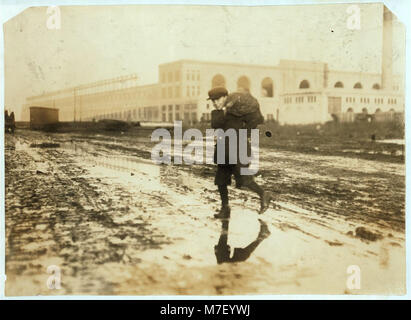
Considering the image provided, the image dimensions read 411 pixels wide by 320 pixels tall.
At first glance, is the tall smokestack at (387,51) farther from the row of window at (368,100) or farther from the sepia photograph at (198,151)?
the row of window at (368,100)

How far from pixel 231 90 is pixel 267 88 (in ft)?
1.64

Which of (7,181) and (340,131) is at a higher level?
(340,131)

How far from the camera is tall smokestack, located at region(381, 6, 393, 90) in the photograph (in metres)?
4.94

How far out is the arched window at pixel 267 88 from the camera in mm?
5058

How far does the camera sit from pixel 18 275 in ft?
14.6

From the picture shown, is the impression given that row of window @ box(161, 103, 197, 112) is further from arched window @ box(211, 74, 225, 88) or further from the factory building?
arched window @ box(211, 74, 225, 88)

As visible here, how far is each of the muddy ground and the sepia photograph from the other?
16 millimetres

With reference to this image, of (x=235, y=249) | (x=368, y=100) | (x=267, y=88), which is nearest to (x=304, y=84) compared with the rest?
(x=267, y=88)

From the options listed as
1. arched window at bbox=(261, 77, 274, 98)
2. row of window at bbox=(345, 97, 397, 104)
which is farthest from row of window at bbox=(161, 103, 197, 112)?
row of window at bbox=(345, 97, 397, 104)

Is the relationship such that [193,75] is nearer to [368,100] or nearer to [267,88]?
[267,88]

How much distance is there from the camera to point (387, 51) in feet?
16.4
